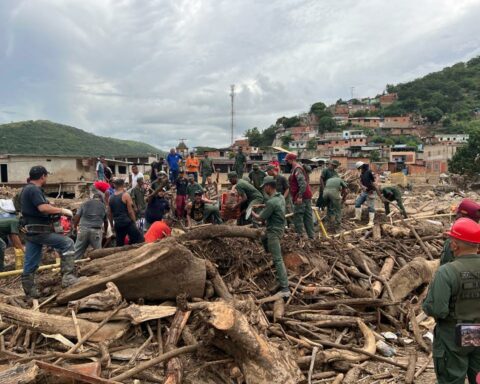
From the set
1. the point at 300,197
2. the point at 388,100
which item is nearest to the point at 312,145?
the point at 388,100

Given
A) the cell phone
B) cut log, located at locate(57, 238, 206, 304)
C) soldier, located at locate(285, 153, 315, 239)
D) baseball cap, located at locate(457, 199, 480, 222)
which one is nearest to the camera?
the cell phone

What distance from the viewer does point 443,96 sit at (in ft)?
327

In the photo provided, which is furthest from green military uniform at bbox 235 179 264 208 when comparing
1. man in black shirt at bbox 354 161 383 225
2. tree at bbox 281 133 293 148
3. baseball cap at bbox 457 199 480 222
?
tree at bbox 281 133 293 148

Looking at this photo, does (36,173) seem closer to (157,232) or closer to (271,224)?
(157,232)

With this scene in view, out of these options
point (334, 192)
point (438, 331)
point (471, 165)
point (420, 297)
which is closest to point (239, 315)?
point (438, 331)

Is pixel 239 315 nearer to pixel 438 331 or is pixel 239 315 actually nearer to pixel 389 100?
pixel 438 331

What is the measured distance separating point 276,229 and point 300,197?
222 centimetres

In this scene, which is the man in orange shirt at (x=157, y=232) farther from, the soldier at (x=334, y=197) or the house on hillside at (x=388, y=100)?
the house on hillside at (x=388, y=100)

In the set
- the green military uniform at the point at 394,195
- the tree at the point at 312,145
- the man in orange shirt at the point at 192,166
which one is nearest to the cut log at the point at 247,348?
the green military uniform at the point at 394,195

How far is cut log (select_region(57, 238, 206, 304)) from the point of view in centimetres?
474

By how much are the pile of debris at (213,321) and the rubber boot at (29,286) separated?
0.44 feet

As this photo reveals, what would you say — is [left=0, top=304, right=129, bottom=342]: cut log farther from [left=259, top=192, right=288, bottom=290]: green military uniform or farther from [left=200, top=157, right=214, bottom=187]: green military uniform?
[left=200, top=157, right=214, bottom=187]: green military uniform

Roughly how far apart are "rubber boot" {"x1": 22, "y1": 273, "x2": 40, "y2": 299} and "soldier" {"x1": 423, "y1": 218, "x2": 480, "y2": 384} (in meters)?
4.58

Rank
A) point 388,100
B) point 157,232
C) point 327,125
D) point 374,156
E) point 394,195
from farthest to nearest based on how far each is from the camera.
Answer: point 388,100 < point 327,125 < point 374,156 < point 394,195 < point 157,232
